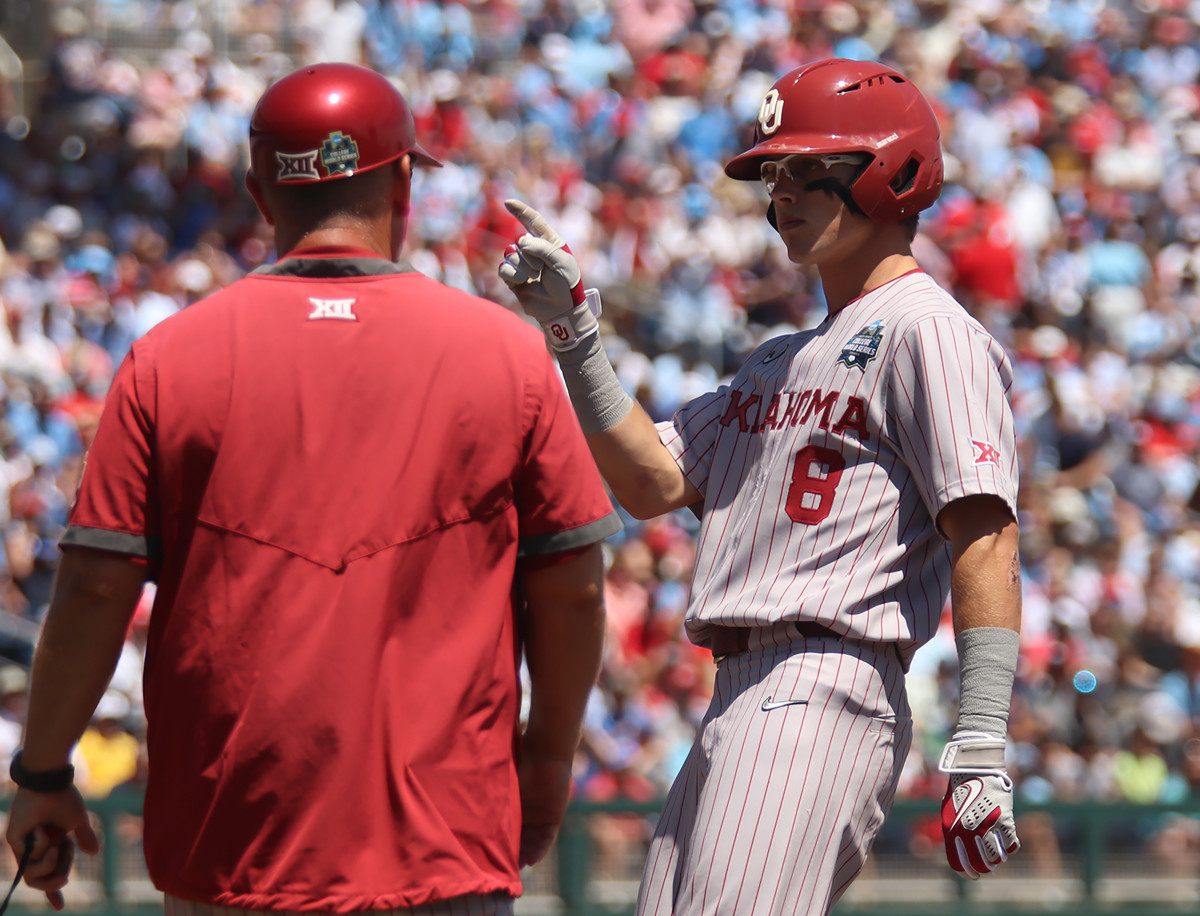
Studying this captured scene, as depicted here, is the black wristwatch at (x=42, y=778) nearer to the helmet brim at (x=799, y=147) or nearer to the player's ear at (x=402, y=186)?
the player's ear at (x=402, y=186)

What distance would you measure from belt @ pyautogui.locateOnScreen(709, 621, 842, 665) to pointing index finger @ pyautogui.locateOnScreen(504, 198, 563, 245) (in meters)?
0.86

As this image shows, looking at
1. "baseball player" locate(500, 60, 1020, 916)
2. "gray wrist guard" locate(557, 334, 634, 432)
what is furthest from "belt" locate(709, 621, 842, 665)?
"gray wrist guard" locate(557, 334, 634, 432)

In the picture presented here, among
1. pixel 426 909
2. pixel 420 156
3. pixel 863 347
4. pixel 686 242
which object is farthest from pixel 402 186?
pixel 686 242

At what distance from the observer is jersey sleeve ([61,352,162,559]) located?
2.46m

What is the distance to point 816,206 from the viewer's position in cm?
319

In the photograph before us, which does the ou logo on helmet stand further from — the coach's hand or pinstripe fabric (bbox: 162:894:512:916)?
the coach's hand

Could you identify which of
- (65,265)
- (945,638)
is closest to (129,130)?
(65,265)

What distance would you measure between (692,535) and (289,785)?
26.0ft

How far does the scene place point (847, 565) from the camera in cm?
300

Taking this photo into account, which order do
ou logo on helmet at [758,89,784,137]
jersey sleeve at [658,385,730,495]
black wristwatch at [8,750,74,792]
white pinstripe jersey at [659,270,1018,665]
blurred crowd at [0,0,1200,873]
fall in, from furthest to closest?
blurred crowd at [0,0,1200,873], jersey sleeve at [658,385,730,495], ou logo on helmet at [758,89,784,137], white pinstripe jersey at [659,270,1018,665], black wristwatch at [8,750,74,792]

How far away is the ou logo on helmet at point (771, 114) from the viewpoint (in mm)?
3228

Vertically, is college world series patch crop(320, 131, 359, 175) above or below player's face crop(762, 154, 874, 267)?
above

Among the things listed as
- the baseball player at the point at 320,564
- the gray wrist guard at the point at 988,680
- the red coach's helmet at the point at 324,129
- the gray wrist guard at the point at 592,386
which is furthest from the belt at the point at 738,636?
the red coach's helmet at the point at 324,129

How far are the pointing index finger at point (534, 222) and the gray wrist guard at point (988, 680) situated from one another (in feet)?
3.56
